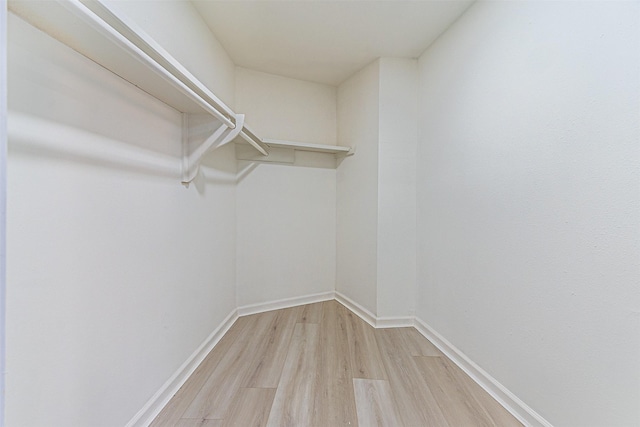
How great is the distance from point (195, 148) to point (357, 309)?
68.0 inches

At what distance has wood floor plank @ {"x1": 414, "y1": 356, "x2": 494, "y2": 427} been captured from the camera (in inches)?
44.9

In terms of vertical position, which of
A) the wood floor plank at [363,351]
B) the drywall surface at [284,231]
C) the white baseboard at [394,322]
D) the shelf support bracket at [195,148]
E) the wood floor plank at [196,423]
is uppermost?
the shelf support bracket at [195,148]

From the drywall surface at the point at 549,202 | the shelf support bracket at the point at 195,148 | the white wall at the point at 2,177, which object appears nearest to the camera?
the white wall at the point at 2,177

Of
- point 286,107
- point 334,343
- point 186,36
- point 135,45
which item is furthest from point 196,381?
point 286,107

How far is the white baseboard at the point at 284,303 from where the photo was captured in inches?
87.4

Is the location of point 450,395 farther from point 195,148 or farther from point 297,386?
point 195,148

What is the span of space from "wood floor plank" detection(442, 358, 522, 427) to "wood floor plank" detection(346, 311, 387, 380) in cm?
40

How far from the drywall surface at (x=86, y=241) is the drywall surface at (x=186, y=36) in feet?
0.91

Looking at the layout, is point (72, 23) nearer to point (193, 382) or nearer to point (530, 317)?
point (193, 382)

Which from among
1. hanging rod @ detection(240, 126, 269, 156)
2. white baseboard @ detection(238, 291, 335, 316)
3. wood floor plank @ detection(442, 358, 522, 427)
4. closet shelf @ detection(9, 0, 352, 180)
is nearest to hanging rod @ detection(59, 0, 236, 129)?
closet shelf @ detection(9, 0, 352, 180)

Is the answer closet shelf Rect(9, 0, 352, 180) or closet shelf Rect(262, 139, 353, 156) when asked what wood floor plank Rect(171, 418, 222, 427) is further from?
closet shelf Rect(262, 139, 353, 156)

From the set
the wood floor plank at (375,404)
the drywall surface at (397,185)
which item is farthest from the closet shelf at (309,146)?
the wood floor plank at (375,404)

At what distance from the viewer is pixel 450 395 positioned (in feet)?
4.22

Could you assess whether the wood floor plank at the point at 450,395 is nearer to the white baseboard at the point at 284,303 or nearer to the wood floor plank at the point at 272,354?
the wood floor plank at the point at 272,354
